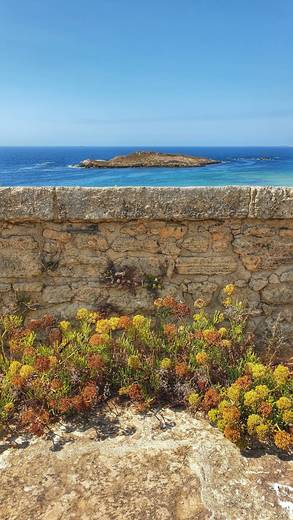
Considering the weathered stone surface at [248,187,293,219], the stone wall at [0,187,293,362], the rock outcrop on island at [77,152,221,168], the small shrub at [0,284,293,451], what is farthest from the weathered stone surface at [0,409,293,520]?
the rock outcrop on island at [77,152,221,168]

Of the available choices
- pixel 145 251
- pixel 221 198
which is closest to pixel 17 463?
pixel 145 251

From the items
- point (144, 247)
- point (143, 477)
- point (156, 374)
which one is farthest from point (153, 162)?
point (143, 477)

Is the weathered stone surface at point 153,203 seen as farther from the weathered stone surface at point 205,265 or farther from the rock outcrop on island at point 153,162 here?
the rock outcrop on island at point 153,162

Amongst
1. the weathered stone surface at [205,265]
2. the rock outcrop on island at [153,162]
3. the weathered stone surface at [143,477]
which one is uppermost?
the rock outcrop on island at [153,162]

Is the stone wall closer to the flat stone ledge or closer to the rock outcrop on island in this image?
the flat stone ledge

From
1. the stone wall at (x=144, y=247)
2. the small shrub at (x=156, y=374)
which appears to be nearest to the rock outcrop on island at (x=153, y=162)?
the stone wall at (x=144, y=247)

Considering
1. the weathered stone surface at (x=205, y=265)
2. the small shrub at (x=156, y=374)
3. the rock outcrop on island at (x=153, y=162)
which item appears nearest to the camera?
the small shrub at (x=156, y=374)

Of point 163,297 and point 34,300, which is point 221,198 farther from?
point 34,300

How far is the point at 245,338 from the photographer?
3.51 meters

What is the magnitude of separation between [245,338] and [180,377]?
2.52 feet

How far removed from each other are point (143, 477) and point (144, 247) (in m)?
1.76

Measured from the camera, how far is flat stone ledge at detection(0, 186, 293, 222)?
10.7 ft

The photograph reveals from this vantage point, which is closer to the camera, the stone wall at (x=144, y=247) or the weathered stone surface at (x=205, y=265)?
the stone wall at (x=144, y=247)

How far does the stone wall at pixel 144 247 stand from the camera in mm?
3289
